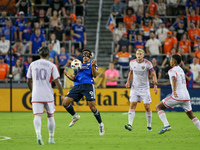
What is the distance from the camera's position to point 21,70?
71.8 feet

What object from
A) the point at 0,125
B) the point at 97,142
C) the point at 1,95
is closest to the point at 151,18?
the point at 1,95

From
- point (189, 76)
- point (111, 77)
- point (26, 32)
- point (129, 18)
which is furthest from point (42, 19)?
point (189, 76)

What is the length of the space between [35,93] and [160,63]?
48.7 ft

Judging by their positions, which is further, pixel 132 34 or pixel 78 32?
pixel 132 34

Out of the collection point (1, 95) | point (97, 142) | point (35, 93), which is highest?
point (35, 93)

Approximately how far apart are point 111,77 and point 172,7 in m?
8.06

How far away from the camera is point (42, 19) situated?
79.9ft

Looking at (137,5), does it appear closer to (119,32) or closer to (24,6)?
(119,32)

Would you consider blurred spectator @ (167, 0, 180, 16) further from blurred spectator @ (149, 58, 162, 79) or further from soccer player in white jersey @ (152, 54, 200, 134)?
soccer player in white jersey @ (152, 54, 200, 134)

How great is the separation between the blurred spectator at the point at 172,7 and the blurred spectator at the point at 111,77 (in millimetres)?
7307

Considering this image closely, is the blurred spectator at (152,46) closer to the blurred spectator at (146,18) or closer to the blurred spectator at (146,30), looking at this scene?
the blurred spectator at (146,30)

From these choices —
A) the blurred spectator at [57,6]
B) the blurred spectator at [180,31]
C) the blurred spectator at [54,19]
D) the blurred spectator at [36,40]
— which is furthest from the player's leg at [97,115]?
the blurred spectator at [57,6]

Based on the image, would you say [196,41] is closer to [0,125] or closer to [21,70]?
[21,70]

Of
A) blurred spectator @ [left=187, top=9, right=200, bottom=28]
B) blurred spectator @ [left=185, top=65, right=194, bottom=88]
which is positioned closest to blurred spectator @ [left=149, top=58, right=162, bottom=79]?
blurred spectator @ [left=185, top=65, right=194, bottom=88]
